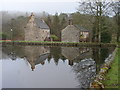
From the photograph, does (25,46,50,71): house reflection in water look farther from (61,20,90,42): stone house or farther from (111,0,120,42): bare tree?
(61,20,90,42): stone house

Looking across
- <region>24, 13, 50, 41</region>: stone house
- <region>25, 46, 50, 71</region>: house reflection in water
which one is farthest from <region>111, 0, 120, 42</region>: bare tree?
<region>24, 13, 50, 41</region>: stone house

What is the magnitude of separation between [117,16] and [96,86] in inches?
1448

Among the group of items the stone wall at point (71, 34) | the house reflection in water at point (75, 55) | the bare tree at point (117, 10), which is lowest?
the house reflection in water at point (75, 55)

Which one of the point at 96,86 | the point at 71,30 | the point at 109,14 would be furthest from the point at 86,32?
the point at 96,86

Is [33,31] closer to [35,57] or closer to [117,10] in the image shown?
[117,10]

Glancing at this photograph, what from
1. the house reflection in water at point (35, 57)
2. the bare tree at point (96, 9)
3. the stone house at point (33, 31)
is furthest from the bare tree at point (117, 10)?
the stone house at point (33, 31)

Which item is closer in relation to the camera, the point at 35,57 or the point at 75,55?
the point at 35,57

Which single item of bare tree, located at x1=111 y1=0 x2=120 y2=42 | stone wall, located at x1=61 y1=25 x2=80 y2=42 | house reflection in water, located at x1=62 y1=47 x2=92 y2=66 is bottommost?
house reflection in water, located at x1=62 y1=47 x2=92 y2=66

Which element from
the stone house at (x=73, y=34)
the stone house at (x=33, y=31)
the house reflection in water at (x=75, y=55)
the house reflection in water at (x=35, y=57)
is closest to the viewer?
the house reflection in water at (x=35, y=57)

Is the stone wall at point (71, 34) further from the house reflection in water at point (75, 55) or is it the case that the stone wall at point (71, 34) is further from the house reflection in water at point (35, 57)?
the house reflection in water at point (35, 57)

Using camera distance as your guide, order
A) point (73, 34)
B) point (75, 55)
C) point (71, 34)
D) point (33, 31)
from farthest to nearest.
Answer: point (33, 31) < point (71, 34) < point (73, 34) < point (75, 55)

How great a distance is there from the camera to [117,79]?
945cm

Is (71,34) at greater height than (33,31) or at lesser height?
lesser

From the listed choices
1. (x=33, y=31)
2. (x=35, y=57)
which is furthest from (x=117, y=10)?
(x=35, y=57)
